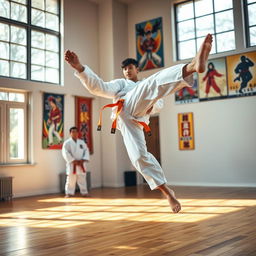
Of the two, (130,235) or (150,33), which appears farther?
(150,33)

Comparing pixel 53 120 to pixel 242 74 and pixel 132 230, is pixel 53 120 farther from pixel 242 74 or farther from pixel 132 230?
pixel 132 230

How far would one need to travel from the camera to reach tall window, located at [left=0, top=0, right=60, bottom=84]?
671cm

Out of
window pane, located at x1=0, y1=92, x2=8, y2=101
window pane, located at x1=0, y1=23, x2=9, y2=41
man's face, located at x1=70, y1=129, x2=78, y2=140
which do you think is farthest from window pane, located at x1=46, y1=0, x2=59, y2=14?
man's face, located at x1=70, y1=129, x2=78, y2=140

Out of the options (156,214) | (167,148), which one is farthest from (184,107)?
(156,214)

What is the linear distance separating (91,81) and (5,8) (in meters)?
4.60

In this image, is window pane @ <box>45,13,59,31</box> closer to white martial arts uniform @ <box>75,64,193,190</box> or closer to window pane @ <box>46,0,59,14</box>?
window pane @ <box>46,0,59,14</box>

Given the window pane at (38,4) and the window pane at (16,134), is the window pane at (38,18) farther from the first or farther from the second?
the window pane at (16,134)

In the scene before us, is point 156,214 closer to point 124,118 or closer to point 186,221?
point 186,221

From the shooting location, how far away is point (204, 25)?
7.62 metres

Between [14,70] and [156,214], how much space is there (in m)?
4.22

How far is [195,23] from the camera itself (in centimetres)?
775

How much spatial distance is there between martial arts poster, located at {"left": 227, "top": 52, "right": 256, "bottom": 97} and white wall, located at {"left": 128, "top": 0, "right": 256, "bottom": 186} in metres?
0.13

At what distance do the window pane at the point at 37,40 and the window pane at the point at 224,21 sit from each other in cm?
353

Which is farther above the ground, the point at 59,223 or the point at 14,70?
the point at 14,70
